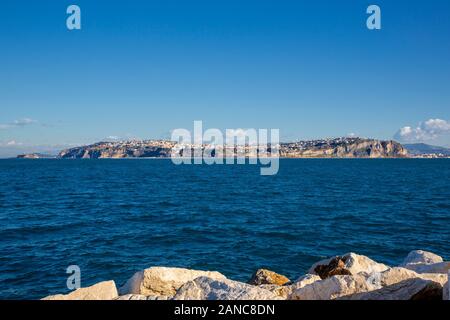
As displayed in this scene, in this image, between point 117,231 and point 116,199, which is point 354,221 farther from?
point 116,199

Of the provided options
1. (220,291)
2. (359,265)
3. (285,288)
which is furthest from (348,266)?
(220,291)

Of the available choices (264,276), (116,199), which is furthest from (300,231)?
(116,199)

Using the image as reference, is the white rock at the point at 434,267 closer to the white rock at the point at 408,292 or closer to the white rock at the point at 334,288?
the white rock at the point at 408,292

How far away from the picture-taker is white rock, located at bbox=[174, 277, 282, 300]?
8.64 m

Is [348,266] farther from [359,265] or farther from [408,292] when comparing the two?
[408,292]

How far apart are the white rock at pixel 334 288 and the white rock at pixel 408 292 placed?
0.20 meters

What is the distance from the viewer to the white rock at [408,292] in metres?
9.72

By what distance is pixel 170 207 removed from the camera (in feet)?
148

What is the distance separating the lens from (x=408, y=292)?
983 centimetres

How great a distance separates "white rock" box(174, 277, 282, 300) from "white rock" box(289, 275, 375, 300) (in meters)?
1.80

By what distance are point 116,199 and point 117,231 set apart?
2304 cm

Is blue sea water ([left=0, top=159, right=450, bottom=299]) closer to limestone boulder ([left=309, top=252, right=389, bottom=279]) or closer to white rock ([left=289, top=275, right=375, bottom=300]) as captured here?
limestone boulder ([left=309, top=252, right=389, bottom=279])

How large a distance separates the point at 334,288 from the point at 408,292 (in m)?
1.92

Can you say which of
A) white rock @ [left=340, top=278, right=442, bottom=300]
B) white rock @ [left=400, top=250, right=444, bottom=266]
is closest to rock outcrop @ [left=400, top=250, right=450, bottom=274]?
white rock @ [left=400, top=250, right=444, bottom=266]
